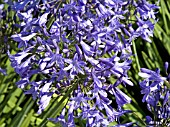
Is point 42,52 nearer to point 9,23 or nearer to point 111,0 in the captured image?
point 111,0

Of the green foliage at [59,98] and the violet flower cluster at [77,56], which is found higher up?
the violet flower cluster at [77,56]

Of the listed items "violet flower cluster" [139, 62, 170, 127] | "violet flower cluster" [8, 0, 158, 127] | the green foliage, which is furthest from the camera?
the green foliage

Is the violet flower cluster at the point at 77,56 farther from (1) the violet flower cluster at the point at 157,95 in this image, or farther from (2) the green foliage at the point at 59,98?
(2) the green foliage at the point at 59,98

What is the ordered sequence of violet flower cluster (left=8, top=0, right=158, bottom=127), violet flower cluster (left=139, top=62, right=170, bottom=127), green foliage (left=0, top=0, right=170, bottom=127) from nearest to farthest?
violet flower cluster (left=8, top=0, right=158, bottom=127), violet flower cluster (left=139, top=62, right=170, bottom=127), green foliage (left=0, top=0, right=170, bottom=127)

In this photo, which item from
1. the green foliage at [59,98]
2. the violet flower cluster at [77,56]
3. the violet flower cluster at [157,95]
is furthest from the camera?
the green foliage at [59,98]

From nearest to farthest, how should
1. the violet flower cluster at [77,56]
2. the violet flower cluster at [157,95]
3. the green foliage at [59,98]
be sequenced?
the violet flower cluster at [77,56], the violet flower cluster at [157,95], the green foliage at [59,98]

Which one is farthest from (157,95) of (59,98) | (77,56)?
(59,98)

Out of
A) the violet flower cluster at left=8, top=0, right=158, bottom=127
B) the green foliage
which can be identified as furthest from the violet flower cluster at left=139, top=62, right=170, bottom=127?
the green foliage

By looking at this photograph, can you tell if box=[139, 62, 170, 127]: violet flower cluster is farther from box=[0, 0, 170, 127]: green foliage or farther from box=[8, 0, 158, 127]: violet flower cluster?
box=[0, 0, 170, 127]: green foliage

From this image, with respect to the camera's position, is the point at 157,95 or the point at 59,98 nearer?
the point at 157,95

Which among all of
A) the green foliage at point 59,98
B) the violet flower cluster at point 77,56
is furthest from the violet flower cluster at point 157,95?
the green foliage at point 59,98

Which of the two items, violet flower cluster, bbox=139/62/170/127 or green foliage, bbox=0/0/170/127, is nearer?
violet flower cluster, bbox=139/62/170/127

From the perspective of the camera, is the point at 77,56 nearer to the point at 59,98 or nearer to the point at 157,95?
the point at 157,95

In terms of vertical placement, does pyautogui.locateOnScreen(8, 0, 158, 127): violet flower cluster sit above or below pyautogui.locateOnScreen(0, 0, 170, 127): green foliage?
above
